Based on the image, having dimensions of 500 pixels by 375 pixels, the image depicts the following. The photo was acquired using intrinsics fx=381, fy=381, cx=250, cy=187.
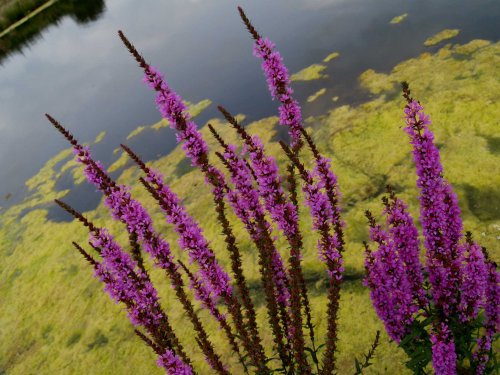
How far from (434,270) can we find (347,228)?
459 centimetres

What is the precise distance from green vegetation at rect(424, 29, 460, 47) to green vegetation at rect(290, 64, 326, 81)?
396 cm

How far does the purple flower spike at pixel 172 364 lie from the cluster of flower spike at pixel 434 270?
2.18 metres

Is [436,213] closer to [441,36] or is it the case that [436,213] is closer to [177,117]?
[177,117]

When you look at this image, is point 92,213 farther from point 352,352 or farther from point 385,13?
point 385,13

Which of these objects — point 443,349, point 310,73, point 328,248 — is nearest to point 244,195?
point 328,248

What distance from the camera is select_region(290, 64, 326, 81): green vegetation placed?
50.8 ft

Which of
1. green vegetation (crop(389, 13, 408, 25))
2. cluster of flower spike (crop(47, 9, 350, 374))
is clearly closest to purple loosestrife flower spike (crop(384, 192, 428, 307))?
cluster of flower spike (crop(47, 9, 350, 374))

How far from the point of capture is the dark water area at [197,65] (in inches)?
585

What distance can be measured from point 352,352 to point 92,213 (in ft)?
35.1

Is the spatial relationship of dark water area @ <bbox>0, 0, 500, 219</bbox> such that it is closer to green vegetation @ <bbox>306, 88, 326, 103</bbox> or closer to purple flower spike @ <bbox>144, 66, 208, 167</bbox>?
green vegetation @ <bbox>306, 88, 326, 103</bbox>

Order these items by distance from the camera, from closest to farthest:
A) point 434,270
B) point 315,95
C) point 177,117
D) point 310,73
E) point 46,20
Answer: point 434,270, point 177,117, point 315,95, point 310,73, point 46,20

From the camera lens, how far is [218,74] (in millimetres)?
19641

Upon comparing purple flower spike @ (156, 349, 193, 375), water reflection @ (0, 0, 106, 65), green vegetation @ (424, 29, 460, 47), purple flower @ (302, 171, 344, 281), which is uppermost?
water reflection @ (0, 0, 106, 65)

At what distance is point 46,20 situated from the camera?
138 feet
